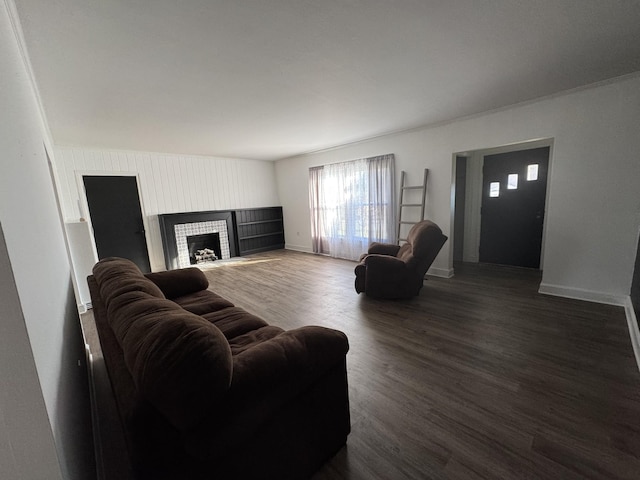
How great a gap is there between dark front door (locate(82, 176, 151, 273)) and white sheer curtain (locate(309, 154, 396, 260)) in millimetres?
3578

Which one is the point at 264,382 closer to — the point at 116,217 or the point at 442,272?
the point at 442,272

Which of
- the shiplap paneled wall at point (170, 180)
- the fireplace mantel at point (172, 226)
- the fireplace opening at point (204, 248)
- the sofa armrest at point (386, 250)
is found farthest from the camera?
the fireplace opening at point (204, 248)

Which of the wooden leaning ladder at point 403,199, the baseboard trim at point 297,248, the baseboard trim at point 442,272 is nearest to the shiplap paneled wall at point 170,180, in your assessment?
the baseboard trim at point 297,248

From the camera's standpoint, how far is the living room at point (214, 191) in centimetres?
65

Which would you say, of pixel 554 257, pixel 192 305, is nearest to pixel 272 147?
pixel 192 305

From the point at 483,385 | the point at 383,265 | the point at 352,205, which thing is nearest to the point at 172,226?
the point at 352,205

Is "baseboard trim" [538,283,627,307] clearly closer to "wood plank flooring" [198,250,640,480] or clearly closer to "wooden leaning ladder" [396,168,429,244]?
"wood plank flooring" [198,250,640,480]

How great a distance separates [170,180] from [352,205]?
12.6ft

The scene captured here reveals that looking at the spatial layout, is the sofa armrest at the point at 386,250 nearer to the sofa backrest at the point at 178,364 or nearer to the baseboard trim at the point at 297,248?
the baseboard trim at the point at 297,248

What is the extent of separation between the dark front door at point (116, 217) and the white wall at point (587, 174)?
229 inches

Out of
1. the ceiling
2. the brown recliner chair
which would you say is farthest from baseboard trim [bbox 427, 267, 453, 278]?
the ceiling

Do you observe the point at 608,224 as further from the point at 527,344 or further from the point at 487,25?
the point at 487,25

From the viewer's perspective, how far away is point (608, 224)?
287 cm

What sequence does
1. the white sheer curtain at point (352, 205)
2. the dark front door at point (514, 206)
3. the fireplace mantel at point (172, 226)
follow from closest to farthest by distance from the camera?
the dark front door at point (514, 206) → the white sheer curtain at point (352, 205) → the fireplace mantel at point (172, 226)
